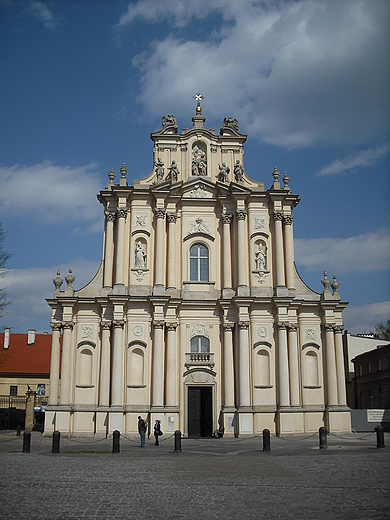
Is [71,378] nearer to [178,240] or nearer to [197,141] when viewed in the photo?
[178,240]

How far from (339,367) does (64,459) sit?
62.2 feet

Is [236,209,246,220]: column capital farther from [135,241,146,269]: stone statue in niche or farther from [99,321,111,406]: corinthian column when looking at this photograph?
[99,321,111,406]: corinthian column

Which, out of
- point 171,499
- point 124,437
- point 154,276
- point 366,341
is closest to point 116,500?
point 171,499

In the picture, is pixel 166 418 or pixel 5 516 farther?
Answer: pixel 166 418

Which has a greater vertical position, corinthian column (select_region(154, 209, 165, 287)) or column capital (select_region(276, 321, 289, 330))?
corinthian column (select_region(154, 209, 165, 287))

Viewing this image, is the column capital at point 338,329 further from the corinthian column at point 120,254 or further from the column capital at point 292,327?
the corinthian column at point 120,254

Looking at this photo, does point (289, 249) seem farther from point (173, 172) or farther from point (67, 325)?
point (67, 325)

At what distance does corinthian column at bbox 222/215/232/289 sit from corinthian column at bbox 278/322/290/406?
3.96 m

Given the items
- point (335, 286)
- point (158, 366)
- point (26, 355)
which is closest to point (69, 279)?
point (158, 366)

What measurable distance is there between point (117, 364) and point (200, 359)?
15.6ft

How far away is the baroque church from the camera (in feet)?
104

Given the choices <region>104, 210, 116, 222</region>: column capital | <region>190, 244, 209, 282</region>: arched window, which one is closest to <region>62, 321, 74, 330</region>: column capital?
<region>104, 210, 116, 222</region>: column capital

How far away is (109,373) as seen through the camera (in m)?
32.1

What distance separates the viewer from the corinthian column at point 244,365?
31531 mm
